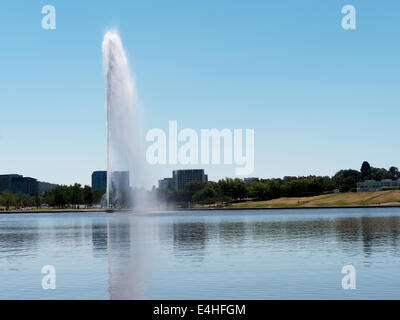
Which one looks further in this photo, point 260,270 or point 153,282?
point 260,270

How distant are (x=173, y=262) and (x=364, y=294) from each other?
1356 centimetres

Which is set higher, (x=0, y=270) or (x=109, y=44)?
(x=109, y=44)

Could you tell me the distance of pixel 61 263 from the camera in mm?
32500

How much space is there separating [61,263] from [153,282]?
10.5 m

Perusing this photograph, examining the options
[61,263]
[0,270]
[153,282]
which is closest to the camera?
[153,282]

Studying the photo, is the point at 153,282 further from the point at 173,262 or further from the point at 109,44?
the point at 109,44

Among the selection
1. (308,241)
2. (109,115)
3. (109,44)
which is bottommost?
(308,241)
